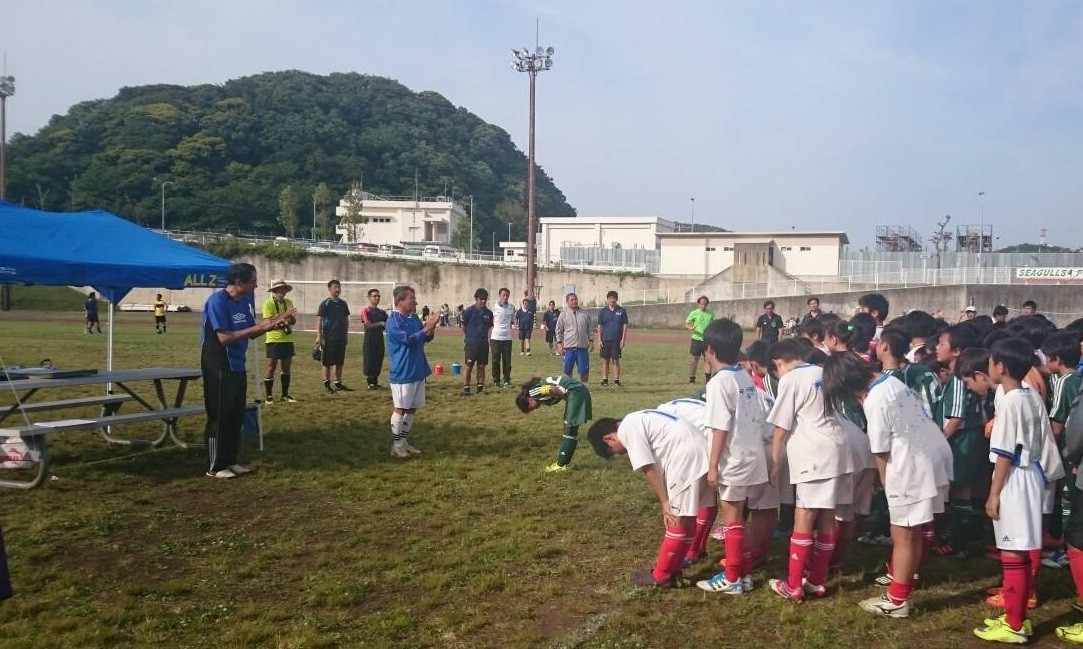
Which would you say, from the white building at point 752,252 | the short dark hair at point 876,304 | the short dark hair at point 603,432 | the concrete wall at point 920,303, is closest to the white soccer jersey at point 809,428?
the short dark hair at point 603,432

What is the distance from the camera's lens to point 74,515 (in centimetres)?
598

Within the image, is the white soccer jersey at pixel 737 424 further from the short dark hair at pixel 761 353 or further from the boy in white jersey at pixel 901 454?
the short dark hair at pixel 761 353

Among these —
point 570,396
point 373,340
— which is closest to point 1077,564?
point 570,396

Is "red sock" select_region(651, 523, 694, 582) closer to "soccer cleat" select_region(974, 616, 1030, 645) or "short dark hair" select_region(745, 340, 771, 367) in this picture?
"short dark hair" select_region(745, 340, 771, 367)

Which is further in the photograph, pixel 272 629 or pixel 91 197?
pixel 91 197

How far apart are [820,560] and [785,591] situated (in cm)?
30

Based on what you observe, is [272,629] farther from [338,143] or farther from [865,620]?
[338,143]

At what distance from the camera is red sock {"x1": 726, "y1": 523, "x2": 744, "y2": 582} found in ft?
14.9

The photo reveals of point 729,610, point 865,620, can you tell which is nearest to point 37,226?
point 729,610

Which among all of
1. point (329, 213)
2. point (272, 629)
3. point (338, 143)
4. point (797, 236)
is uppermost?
point (338, 143)

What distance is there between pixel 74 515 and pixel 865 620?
19.1ft

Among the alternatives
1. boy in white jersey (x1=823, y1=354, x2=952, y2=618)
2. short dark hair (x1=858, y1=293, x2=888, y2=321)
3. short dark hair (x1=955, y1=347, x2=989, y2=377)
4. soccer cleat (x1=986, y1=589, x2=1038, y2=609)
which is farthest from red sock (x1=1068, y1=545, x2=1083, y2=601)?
short dark hair (x1=858, y1=293, x2=888, y2=321)

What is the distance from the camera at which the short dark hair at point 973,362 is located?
15.4 ft

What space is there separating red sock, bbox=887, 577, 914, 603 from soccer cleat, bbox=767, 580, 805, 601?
1.61 feet
